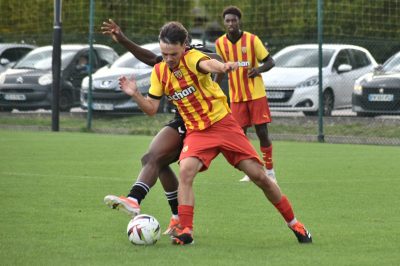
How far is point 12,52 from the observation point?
97.5 feet

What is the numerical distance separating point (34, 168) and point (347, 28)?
12.0m

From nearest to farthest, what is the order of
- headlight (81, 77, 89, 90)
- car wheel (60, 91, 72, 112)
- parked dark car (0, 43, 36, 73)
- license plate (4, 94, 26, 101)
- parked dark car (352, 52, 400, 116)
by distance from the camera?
1. parked dark car (352, 52, 400, 116)
2. headlight (81, 77, 89, 90)
3. license plate (4, 94, 26, 101)
4. car wheel (60, 91, 72, 112)
5. parked dark car (0, 43, 36, 73)

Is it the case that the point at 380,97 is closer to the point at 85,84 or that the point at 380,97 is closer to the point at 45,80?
the point at 85,84

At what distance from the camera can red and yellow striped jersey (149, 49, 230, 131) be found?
9.16 metres

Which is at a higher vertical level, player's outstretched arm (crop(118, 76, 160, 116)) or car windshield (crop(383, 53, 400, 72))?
player's outstretched arm (crop(118, 76, 160, 116))

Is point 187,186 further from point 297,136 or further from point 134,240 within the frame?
point 297,136

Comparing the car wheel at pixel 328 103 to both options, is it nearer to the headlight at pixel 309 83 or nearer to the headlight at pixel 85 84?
the headlight at pixel 309 83

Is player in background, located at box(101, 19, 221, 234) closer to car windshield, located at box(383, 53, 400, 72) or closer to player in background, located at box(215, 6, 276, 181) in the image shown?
player in background, located at box(215, 6, 276, 181)

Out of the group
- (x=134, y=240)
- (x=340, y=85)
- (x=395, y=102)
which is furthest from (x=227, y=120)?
(x=340, y=85)

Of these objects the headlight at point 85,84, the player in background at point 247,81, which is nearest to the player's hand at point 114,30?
the player in background at point 247,81

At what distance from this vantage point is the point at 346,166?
643 inches

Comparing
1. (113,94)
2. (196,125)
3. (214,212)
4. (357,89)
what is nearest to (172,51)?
(196,125)

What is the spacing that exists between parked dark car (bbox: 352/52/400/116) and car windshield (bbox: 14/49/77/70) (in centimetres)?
779

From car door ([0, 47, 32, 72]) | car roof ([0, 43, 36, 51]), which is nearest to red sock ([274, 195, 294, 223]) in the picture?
car door ([0, 47, 32, 72])
